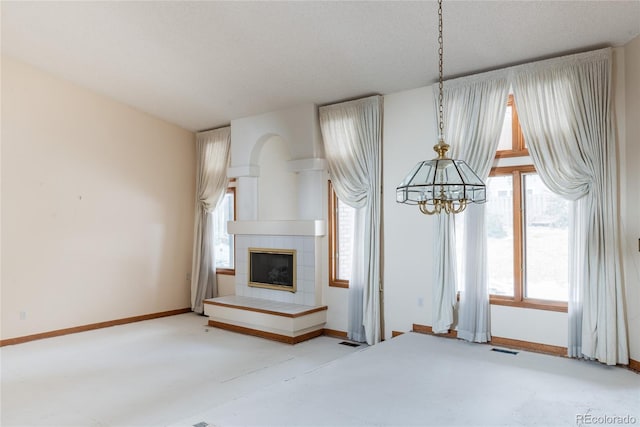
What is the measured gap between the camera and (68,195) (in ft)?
21.3

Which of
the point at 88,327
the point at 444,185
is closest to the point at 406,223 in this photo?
the point at 444,185

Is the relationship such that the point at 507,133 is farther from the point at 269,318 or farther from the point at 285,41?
the point at 269,318

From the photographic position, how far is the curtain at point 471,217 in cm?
471

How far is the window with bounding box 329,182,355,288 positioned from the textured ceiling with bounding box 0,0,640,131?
150 cm

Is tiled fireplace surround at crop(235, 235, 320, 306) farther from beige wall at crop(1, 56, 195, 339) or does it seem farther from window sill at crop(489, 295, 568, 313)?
window sill at crop(489, 295, 568, 313)

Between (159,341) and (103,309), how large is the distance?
58.4 inches

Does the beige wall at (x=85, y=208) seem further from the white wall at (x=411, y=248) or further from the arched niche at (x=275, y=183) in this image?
the white wall at (x=411, y=248)

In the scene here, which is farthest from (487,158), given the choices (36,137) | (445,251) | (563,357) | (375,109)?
(36,137)

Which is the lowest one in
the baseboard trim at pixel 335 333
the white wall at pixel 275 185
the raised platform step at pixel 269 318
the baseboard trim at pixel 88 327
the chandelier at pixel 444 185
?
the baseboard trim at pixel 88 327

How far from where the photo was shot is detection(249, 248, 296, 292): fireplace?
6473 mm

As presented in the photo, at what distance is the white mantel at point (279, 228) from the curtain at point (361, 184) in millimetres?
569

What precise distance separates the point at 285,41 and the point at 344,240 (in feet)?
9.17

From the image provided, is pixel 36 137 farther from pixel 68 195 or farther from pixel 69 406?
pixel 69 406

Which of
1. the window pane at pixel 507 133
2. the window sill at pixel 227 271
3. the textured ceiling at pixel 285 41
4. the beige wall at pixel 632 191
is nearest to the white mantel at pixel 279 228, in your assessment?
the window sill at pixel 227 271
